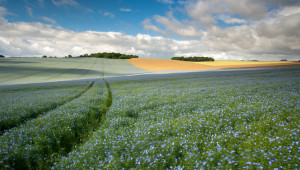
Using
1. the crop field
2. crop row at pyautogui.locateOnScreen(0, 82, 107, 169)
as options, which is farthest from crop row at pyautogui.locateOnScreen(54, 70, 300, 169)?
the crop field

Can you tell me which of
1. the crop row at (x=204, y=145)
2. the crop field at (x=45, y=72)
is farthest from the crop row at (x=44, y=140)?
the crop field at (x=45, y=72)

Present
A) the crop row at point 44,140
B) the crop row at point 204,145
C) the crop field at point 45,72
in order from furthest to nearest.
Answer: the crop field at point 45,72
the crop row at point 44,140
the crop row at point 204,145

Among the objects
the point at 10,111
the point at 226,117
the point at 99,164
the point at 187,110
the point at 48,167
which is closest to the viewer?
the point at 99,164

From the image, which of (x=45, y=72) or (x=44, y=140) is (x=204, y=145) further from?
(x=45, y=72)

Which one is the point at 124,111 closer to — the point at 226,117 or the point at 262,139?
the point at 226,117

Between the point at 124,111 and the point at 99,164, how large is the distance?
5.89 meters

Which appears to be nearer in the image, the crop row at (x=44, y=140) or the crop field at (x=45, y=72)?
the crop row at (x=44, y=140)

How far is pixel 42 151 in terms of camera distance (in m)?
7.01

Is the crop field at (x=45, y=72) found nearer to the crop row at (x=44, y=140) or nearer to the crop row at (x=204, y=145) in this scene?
the crop row at (x=44, y=140)

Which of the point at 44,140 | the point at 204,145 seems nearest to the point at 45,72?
the point at 44,140

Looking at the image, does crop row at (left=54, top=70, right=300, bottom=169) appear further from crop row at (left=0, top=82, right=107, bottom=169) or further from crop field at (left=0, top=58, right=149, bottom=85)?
crop field at (left=0, top=58, right=149, bottom=85)

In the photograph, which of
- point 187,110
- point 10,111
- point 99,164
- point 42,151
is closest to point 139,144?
point 99,164

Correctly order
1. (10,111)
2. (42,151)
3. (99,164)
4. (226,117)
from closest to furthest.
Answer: (99,164), (42,151), (226,117), (10,111)

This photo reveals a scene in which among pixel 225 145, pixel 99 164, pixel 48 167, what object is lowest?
pixel 48 167
